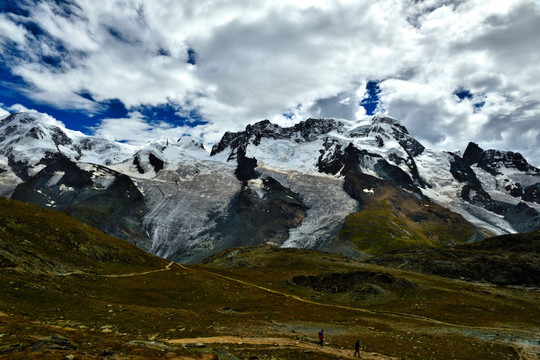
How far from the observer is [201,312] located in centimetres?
4909

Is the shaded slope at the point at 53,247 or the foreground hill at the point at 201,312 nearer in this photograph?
the foreground hill at the point at 201,312


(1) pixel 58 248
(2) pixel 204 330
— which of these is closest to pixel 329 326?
(2) pixel 204 330

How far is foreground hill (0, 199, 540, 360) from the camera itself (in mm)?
26469

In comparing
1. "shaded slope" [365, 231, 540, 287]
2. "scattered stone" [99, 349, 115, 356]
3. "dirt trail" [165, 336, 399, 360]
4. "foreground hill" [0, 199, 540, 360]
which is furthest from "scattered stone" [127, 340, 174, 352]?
"shaded slope" [365, 231, 540, 287]

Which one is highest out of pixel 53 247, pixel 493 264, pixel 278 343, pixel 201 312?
pixel 493 264

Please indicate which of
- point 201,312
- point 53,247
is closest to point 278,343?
point 201,312

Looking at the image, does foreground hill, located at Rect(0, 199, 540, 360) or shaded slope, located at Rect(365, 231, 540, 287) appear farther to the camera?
shaded slope, located at Rect(365, 231, 540, 287)

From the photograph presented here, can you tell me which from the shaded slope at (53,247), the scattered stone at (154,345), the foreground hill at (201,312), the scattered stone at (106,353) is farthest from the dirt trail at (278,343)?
the shaded slope at (53,247)

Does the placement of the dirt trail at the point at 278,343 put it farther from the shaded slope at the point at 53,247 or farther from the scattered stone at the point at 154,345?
the shaded slope at the point at 53,247

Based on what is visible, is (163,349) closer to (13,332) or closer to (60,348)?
(60,348)

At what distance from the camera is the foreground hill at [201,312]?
26.5 m

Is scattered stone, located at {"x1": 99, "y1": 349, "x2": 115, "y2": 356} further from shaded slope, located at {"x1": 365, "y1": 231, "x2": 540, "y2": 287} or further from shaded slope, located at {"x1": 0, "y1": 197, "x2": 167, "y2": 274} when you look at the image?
shaded slope, located at {"x1": 365, "y1": 231, "x2": 540, "y2": 287}

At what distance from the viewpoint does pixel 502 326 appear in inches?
2343

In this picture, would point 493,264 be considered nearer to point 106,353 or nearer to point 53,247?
point 53,247
